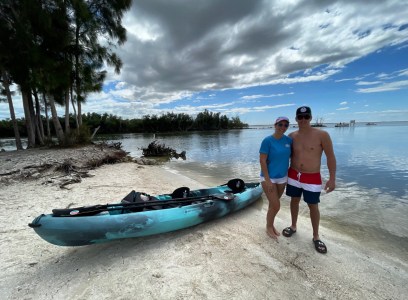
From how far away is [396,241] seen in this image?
4430 millimetres

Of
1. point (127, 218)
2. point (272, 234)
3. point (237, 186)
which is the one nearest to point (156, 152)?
point (237, 186)

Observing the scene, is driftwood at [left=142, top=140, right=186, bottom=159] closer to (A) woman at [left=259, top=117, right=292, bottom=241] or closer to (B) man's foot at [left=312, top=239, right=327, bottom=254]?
(A) woman at [left=259, top=117, right=292, bottom=241]

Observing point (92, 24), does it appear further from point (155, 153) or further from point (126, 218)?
point (126, 218)

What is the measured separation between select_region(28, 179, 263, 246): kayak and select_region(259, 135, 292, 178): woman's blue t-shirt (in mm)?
1590

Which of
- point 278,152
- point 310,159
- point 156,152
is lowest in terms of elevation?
point 156,152

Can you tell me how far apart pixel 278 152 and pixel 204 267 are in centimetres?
204

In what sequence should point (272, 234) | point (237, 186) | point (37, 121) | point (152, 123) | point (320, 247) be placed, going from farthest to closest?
point (152, 123) < point (37, 121) < point (237, 186) < point (272, 234) < point (320, 247)

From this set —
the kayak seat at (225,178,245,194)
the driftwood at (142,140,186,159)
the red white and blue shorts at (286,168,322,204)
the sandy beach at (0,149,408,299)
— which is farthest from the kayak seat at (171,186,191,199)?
the driftwood at (142,140,186,159)

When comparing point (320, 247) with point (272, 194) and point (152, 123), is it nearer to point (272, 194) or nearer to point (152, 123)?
point (272, 194)

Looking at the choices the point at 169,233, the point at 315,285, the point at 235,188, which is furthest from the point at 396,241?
the point at 169,233

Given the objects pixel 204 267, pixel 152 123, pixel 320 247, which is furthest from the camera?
pixel 152 123

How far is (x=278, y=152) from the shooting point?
11.3 feet

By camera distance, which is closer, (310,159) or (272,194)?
(310,159)

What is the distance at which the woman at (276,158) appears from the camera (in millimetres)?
3459
